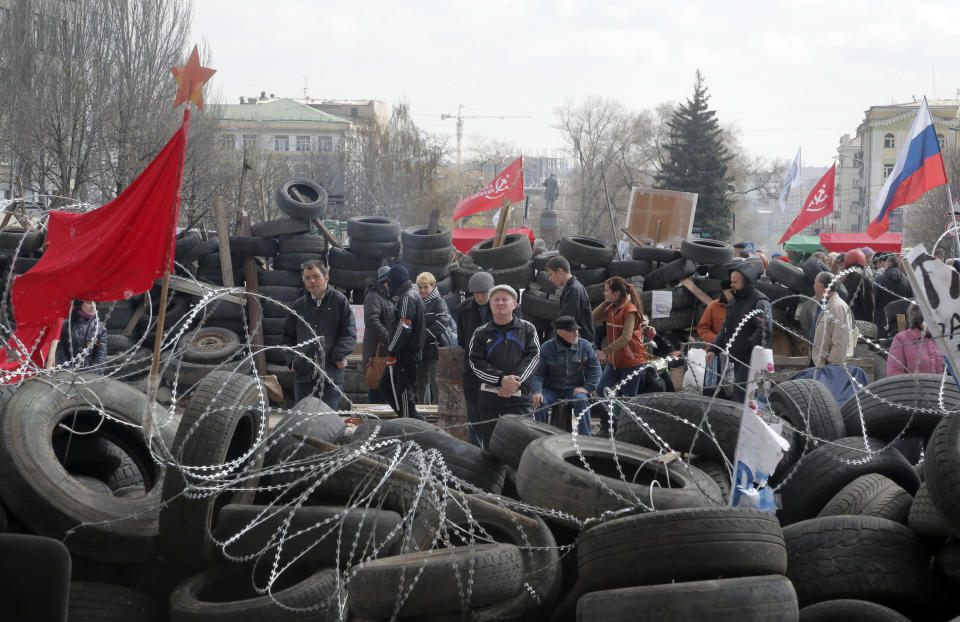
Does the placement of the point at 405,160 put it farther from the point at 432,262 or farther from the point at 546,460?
the point at 546,460

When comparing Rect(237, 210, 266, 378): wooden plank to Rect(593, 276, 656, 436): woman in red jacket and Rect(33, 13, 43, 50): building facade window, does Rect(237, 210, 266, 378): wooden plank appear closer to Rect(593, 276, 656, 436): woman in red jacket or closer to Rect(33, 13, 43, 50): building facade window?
Rect(593, 276, 656, 436): woman in red jacket

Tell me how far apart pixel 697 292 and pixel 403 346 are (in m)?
6.53

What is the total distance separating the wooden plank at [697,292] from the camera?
15.1 m

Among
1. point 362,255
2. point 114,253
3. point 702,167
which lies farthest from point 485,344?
point 702,167

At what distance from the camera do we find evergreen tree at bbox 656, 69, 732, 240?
52.5 meters

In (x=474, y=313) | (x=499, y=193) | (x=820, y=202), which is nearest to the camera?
(x=474, y=313)

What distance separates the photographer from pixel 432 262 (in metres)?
15.3

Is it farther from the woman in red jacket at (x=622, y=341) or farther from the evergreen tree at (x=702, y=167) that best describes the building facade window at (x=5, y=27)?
the evergreen tree at (x=702, y=167)

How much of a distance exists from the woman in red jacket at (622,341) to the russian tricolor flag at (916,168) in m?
3.65

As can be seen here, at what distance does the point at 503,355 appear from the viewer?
7844 millimetres

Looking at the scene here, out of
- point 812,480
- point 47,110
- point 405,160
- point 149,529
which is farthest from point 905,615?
point 405,160

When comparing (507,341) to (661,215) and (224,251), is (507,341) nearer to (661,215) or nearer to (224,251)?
(224,251)

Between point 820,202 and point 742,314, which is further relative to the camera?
point 820,202

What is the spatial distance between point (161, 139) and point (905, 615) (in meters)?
33.7
